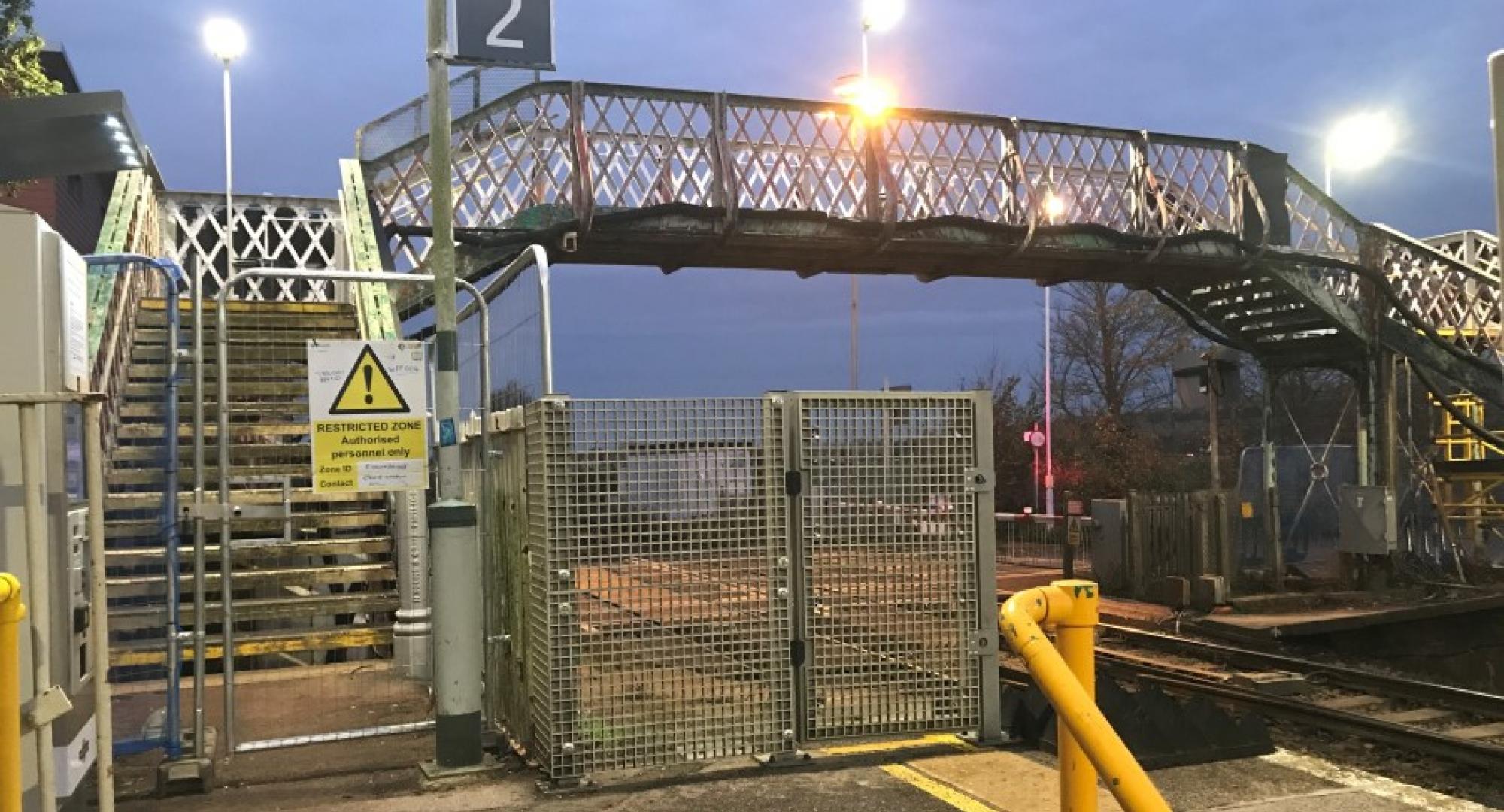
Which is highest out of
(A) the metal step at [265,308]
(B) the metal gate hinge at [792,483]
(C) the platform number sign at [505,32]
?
(C) the platform number sign at [505,32]

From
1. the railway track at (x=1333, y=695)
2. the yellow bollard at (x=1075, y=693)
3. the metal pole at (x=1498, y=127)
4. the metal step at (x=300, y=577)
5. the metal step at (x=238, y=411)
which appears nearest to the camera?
the metal pole at (x=1498, y=127)

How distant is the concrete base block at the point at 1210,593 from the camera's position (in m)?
15.5

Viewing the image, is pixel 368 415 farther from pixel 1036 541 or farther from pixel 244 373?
pixel 1036 541

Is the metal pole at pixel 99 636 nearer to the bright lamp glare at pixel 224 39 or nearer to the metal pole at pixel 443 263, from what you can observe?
Result: the metal pole at pixel 443 263

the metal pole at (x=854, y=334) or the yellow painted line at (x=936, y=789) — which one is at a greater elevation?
the metal pole at (x=854, y=334)

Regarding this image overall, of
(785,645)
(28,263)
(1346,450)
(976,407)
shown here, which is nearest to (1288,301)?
(1346,450)

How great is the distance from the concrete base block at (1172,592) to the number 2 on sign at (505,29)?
12668mm

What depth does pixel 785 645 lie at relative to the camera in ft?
21.9

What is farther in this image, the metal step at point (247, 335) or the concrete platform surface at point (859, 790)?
the metal step at point (247, 335)

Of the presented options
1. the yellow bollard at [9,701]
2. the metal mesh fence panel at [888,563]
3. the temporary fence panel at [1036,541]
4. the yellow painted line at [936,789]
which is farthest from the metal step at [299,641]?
the temporary fence panel at [1036,541]

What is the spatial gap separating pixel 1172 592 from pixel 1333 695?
18.3 ft

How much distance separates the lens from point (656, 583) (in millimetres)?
6398

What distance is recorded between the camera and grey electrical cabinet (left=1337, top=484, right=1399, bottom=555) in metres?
16.6

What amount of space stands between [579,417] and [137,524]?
4.60m
